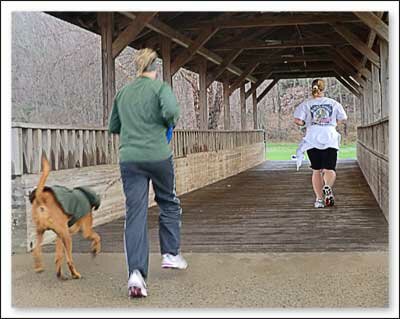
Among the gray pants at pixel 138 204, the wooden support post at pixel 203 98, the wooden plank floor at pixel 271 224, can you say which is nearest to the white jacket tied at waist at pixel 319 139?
the wooden plank floor at pixel 271 224

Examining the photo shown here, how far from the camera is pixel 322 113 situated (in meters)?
6.98

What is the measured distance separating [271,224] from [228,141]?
8681 mm

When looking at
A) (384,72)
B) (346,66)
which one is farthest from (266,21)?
(346,66)

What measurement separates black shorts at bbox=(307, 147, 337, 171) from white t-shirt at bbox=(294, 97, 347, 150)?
0.08 metres

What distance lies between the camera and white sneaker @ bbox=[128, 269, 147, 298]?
363 centimetres

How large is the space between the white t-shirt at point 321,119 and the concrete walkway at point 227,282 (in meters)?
2.48

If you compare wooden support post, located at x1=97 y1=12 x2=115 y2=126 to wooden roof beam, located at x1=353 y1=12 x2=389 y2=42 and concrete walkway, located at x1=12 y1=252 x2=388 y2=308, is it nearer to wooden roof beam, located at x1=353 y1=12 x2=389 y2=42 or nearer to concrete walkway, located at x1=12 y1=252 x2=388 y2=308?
wooden roof beam, located at x1=353 y1=12 x2=389 y2=42

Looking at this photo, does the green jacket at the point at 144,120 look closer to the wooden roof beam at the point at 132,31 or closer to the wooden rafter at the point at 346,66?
the wooden roof beam at the point at 132,31

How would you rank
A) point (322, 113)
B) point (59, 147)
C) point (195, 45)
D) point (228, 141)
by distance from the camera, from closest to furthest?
point (59, 147) → point (322, 113) → point (195, 45) → point (228, 141)

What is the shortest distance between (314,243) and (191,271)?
1.34 meters

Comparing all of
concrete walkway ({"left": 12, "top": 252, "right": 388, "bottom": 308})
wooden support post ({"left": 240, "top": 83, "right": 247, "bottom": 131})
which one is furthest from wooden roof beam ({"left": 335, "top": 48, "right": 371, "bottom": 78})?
concrete walkway ({"left": 12, "top": 252, "right": 388, "bottom": 308})

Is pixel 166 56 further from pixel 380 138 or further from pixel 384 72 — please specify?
pixel 380 138

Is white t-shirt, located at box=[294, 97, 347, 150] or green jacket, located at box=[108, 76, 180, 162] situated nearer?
green jacket, located at box=[108, 76, 180, 162]

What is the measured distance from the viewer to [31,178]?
525 cm
